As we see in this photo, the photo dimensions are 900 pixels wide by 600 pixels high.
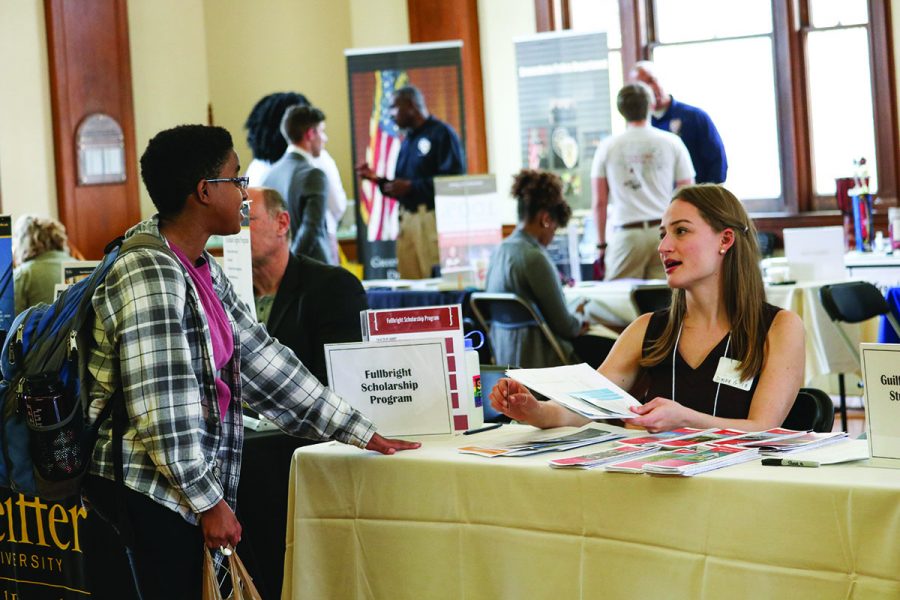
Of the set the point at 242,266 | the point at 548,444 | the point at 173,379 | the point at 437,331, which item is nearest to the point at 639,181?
the point at 242,266

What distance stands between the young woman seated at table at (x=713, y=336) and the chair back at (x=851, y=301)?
196cm

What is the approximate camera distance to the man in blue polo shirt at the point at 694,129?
737 cm

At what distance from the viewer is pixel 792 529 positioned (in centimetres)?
186

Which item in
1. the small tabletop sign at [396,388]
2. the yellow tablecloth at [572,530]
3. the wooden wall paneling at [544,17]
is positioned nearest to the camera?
the yellow tablecloth at [572,530]

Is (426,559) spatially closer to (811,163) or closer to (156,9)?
(811,163)

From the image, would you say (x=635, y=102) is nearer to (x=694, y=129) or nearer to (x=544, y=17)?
(x=694, y=129)

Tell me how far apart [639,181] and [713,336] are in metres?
3.93

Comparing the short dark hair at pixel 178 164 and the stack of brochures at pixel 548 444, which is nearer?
the short dark hair at pixel 178 164

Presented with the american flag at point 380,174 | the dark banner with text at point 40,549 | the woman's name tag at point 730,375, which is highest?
the american flag at point 380,174

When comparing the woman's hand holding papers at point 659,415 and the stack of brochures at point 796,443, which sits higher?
the woman's hand holding papers at point 659,415

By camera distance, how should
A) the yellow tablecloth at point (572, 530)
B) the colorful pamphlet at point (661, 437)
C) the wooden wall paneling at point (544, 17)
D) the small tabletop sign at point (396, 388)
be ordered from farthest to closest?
the wooden wall paneling at point (544, 17), the small tabletop sign at point (396, 388), the colorful pamphlet at point (661, 437), the yellow tablecloth at point (572, 530)

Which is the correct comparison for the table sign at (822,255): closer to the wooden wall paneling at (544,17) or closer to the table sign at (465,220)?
the table sign at (465,220)

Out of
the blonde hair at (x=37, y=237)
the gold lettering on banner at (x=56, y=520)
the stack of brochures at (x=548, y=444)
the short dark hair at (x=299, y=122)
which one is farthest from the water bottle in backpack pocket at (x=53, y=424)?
the short dark hair at (x=299, y=122)

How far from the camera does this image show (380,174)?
27.7 feet
